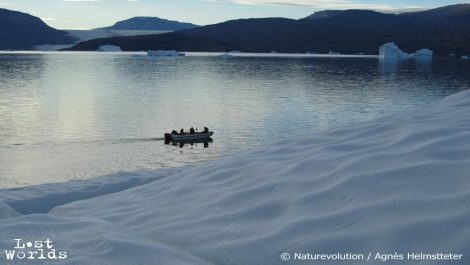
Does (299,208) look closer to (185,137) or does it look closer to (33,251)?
(33,251)

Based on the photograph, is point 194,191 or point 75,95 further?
point 75,95

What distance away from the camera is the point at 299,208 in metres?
5.85

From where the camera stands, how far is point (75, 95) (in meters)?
69.1

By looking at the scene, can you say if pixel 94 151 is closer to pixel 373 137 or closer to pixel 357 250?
pixel 373 137

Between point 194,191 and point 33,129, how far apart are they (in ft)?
115

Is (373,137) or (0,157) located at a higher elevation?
(373,137)

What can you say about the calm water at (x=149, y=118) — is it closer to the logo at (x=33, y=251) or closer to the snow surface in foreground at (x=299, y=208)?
the snow surface in foreground at (x=299, y=208)

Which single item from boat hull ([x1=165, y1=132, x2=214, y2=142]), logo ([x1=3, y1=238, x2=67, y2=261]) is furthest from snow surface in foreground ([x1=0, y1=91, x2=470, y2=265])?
boat hull ([x1=165, y1=132, x2=214, y2=142])

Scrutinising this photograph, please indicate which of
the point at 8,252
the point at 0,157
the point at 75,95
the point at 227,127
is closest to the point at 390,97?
the point at 227,127

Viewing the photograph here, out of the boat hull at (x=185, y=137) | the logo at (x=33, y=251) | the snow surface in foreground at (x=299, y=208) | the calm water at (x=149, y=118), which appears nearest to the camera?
the snow surface in foreground at (x=299, y=208)

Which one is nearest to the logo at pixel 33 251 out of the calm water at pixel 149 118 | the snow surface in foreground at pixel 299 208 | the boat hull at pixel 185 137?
the snow surface in foreground at pixel 299 208

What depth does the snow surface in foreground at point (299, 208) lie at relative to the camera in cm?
485

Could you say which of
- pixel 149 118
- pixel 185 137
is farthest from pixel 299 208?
pixel 149 118

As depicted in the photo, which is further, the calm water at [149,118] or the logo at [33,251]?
the calm water at [149,118]
